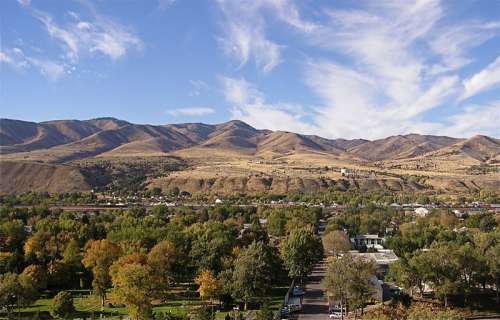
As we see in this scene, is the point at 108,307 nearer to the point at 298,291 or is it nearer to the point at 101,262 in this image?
the point at 101,262

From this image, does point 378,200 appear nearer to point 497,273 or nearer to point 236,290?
point 497,273

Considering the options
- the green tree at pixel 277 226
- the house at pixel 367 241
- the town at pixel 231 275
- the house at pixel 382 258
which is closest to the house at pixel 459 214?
the house at pixel 367 241

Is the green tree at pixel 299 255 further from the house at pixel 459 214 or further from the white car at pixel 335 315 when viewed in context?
the house at pixel 459 214

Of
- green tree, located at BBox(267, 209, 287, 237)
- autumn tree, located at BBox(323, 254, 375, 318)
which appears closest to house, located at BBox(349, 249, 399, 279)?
autumn tree, located at BBox(323, 254, 375, 318)

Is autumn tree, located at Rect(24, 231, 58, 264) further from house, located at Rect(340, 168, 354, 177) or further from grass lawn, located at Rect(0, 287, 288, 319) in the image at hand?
house, located at Rect(340, 168, 354, 177)

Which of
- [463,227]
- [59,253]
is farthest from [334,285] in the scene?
[463,227]

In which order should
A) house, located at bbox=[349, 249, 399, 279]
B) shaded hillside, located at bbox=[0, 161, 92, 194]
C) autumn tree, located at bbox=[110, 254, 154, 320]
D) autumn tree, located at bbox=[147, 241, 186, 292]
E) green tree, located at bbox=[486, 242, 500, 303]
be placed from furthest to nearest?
1. shaded hillside, located at bbox=[0, 161, 92, 194]
2. house, located at bbox=[349, 249, 399, 279]
3. autumn tree, located at bbox=[147, 241, 186, 292]
4. green tree, located at bbox=[486, 242, 500, 303]
5. autumn tree, located at bbox=[110, 254, 154, 320]

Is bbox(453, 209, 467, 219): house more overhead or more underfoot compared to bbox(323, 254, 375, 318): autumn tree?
more overhead
